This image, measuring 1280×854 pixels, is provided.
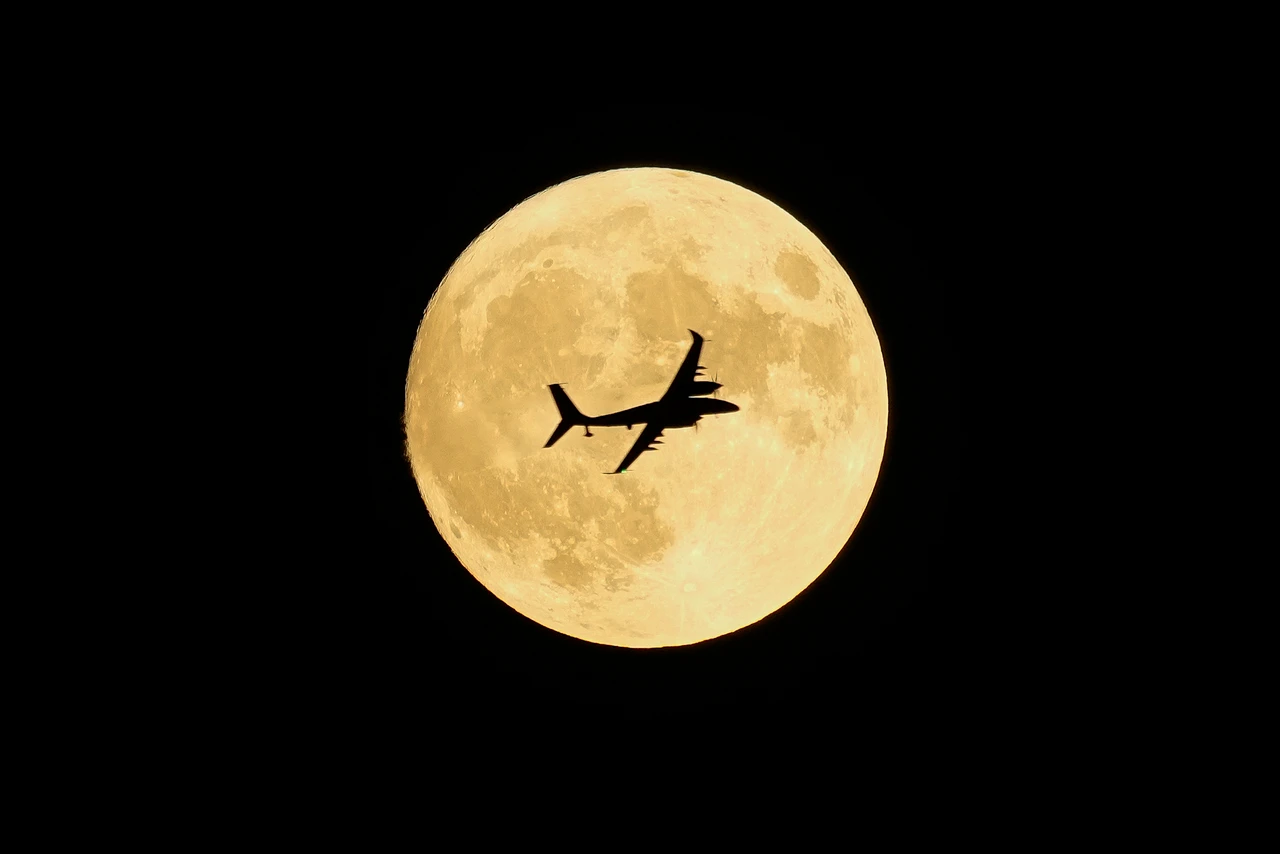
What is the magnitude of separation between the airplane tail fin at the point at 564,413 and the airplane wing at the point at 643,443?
1.58 ft

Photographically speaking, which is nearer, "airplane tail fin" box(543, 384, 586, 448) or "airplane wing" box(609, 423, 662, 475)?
"airplane wing" box(609, 423, 662, 475)

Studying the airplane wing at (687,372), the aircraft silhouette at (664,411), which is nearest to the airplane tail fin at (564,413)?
the aircraft silhouette at (664,411)

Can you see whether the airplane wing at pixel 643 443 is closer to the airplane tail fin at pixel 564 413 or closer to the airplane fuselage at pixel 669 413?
the airplane fuselage at pixel 669 413

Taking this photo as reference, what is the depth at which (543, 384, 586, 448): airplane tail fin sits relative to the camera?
6531mm

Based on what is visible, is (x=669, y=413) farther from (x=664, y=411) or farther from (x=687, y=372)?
(x=687, y=372)

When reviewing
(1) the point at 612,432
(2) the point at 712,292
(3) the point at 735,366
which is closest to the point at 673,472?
(1) the point at 612,432

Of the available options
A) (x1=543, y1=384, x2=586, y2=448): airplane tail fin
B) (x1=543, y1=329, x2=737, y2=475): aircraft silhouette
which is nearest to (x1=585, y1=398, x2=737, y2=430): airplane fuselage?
(x1=543, y1=329, x2=737, y2=475): aircraft silhouette

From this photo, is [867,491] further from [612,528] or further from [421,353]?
[421,353]

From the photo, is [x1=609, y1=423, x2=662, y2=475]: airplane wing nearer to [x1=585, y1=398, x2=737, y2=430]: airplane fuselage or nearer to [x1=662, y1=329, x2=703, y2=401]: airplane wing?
[x1=585, y1=398, x2=737, y2=430]: airplane fuselage

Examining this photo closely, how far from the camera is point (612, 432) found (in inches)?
253

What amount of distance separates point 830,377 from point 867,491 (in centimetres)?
153

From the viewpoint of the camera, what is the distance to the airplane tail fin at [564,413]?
6.53 m

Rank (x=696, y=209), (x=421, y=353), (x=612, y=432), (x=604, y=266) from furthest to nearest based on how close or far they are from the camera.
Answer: (x=421, y=353), (x=696, y=209), (x=604, y=266), (x=612, y=432)

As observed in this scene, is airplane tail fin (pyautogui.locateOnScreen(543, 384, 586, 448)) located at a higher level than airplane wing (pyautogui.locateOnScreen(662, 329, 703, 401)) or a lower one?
lower
